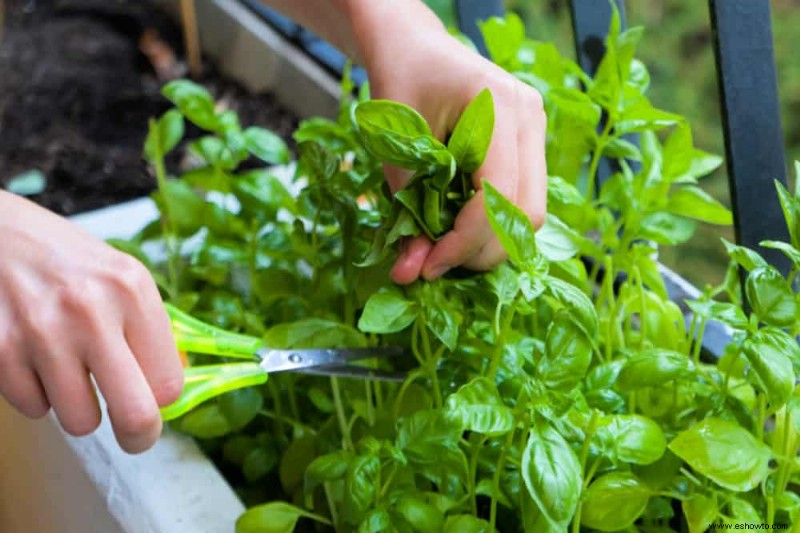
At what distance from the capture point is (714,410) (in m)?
0.60

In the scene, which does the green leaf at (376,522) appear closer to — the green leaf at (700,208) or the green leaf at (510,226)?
the green leaf at (510,226)

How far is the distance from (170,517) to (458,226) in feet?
0.92

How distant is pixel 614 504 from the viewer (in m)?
0.56

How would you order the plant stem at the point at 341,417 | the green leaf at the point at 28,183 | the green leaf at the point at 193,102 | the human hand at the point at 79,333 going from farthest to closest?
1. the green leaf at the point at 28,183
2. the green leaf at the point at 193,102
3. the plant stem at the point at 341,417
4. the human hand at the point at 79,333

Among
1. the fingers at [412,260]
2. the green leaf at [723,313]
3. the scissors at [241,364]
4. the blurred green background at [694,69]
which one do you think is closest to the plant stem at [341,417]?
the scissors at [241,364]

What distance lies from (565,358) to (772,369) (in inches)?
4.2

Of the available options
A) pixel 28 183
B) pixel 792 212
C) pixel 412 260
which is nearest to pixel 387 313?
pixel 412 260

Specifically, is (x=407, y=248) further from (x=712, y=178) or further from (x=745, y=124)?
(x=712, y=178)

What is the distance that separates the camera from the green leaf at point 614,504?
0.56 meters

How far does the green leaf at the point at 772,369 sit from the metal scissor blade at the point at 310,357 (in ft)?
0.78

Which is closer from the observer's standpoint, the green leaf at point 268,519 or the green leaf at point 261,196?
the green leaf at point 268,519

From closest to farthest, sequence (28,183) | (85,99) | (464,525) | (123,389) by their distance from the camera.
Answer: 1. (123,389)
2. (464,525)
3. (28,183)
4. (85,99)

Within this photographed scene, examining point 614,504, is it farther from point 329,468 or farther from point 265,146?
Result: point 265,146

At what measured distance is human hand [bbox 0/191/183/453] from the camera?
1.50ft
